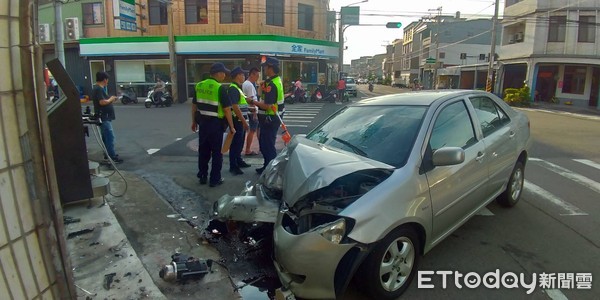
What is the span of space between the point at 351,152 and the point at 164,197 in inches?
123

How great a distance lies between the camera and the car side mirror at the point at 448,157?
3029 millimetres

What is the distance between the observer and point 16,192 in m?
1.73

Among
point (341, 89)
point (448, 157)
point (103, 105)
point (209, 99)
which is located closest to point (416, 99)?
point (448, 157)

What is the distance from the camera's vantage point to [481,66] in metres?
35.7

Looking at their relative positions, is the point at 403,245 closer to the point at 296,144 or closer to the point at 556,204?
the point at 296,144

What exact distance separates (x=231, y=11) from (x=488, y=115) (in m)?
22.0

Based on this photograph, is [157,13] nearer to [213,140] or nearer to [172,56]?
[172,56]

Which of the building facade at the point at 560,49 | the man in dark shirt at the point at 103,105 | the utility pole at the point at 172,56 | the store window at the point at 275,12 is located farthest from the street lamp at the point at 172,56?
the building facade at the point at 560,49

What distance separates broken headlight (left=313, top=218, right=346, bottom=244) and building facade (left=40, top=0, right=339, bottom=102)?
20707mm

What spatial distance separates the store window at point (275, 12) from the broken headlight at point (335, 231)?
23087mm

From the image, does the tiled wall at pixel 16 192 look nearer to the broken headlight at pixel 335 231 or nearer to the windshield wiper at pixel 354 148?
the broken headlight at pixel 335 231

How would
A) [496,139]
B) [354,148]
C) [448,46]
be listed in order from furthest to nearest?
[448,46]
[496,139]
[354,148]

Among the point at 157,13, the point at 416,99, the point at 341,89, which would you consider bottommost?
the point at 341,89

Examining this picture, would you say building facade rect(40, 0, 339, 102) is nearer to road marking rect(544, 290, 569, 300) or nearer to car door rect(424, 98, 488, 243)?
car door rect(424, 98, 488, 243)
